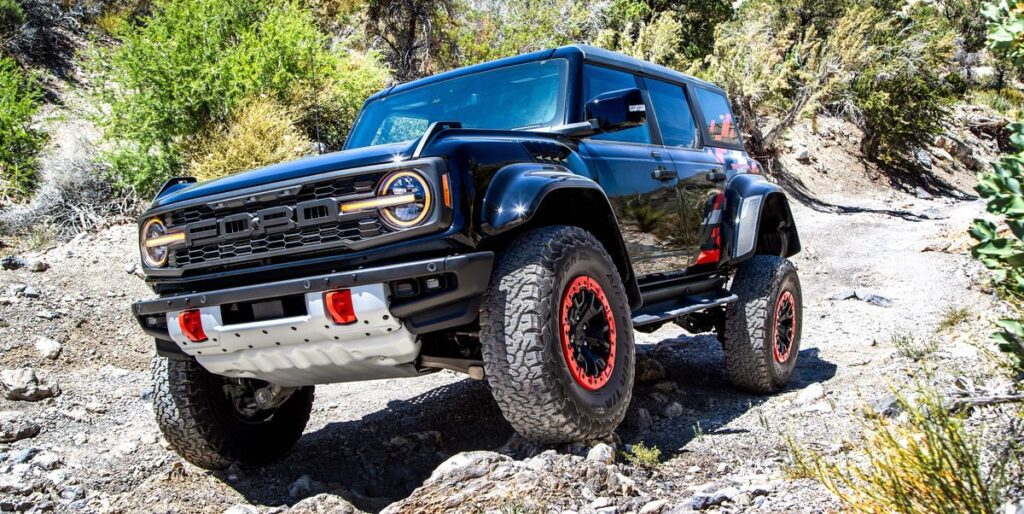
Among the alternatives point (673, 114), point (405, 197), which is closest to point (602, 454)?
point (405, 197)

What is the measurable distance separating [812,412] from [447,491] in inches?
93.5

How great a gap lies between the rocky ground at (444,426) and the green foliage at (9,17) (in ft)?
43.1

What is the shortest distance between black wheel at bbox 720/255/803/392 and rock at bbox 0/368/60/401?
4.85 m

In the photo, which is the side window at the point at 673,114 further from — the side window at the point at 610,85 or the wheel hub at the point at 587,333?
the wheel hub at the point at 587,333

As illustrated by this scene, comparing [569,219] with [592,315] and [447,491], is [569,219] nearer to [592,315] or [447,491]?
[592,315]

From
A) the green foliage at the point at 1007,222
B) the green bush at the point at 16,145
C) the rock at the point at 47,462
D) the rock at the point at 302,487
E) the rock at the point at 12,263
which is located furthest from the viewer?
the green bush at the point at 16,145

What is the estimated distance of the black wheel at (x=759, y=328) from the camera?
520cm

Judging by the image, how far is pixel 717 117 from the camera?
20.0ft

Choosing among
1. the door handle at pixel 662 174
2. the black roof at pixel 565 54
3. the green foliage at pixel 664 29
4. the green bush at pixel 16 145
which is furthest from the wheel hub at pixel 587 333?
the green foliage at pixel 664 29

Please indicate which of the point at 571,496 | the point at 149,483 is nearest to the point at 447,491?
the point at 571,496

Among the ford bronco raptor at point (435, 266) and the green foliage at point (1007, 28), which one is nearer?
the green foliage at point (1007, 28)

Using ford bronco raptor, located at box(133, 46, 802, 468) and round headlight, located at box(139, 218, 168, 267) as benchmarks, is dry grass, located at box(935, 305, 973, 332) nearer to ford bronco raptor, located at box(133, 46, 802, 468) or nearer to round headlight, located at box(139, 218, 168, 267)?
ford bronco raptor, located at box(133, 46, 802, 468)

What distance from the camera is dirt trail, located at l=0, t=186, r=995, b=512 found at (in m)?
3.76

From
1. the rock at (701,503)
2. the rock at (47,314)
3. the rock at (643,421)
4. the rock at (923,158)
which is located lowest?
the rock at (923,158)
